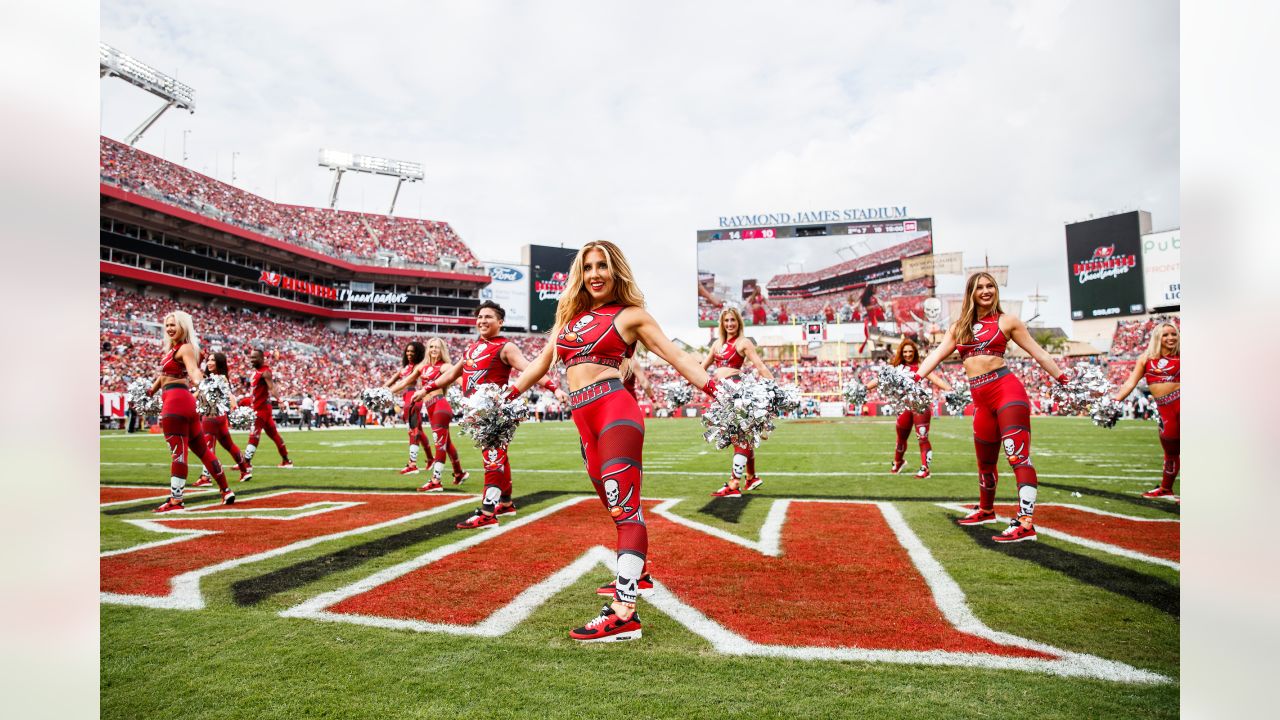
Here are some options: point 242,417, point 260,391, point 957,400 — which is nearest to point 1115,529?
point 957,400

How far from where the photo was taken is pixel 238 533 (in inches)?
248

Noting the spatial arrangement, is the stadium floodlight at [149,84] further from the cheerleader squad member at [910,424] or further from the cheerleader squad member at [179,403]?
the cheerleader squad member at [910,424]

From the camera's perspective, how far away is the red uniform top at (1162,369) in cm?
835

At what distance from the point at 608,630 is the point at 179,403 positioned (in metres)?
6.75

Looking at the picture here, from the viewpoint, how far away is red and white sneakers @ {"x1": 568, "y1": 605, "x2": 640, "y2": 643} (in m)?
3.41

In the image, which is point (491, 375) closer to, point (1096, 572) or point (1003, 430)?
point (1003, 430)

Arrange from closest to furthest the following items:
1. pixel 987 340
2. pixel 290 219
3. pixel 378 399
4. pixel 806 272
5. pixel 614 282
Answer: pixel 614 282 → pixel 987 340 → pixel 378 399 → pixel 290 219 → pixel 806 272

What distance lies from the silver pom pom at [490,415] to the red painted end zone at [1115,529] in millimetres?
4997

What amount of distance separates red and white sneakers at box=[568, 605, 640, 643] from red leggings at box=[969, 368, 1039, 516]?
12.7 ft

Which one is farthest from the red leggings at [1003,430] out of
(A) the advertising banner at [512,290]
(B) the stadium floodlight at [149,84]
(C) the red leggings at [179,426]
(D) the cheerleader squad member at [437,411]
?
(A) the advertising banner at [512,290]

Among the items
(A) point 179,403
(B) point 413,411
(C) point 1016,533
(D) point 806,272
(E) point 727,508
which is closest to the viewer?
(C) point 1016,533

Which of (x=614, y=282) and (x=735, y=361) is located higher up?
(x=614, y=282)
